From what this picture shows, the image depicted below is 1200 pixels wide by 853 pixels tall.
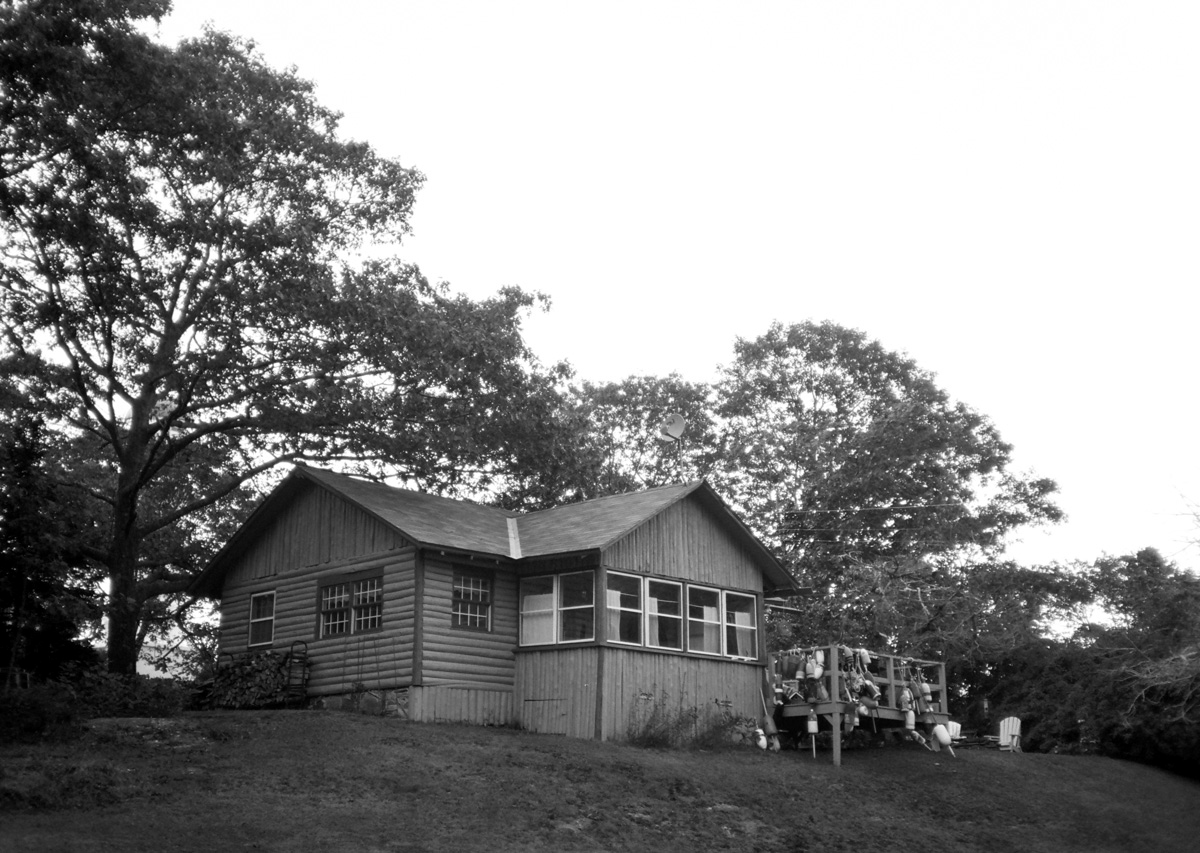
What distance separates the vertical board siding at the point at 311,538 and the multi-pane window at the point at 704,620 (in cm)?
632

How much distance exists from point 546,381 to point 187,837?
19331 millimetres

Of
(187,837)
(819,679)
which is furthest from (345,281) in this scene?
(187,837)

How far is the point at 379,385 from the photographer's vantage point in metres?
29.8

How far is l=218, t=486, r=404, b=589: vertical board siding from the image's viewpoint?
24.9m

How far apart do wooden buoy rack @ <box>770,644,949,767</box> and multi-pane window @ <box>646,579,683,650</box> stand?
2519mm

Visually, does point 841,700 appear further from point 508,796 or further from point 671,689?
point 508,796

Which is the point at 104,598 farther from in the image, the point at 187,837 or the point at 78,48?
the point at 187,837

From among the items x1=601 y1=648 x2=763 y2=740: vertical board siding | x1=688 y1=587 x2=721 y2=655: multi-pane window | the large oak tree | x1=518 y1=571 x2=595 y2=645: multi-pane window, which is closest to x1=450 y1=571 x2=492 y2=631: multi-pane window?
x1=518 y1=571 x2=595 y2=645: multi-pane window

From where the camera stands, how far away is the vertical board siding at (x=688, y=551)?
81.7 feet

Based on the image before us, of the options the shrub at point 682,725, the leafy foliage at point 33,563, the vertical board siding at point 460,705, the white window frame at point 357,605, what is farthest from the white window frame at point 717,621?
the leafy foliage at point 33,563

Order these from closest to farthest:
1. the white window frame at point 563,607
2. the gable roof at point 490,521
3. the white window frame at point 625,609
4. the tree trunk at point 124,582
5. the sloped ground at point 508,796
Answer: the sloped ground at point 508,796 < the white window frame at point 625,609 < the white window frame at point 563,607 < the gable roof at point 490,521 < the tree trunk at point 124,582

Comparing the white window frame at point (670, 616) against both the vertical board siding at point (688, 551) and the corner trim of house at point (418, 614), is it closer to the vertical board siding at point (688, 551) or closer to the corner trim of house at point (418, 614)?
the vertical board siding at point (688, 551)

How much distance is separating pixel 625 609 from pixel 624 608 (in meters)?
0.03

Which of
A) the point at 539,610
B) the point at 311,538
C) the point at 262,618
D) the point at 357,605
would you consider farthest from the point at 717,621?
the point at 262,618
